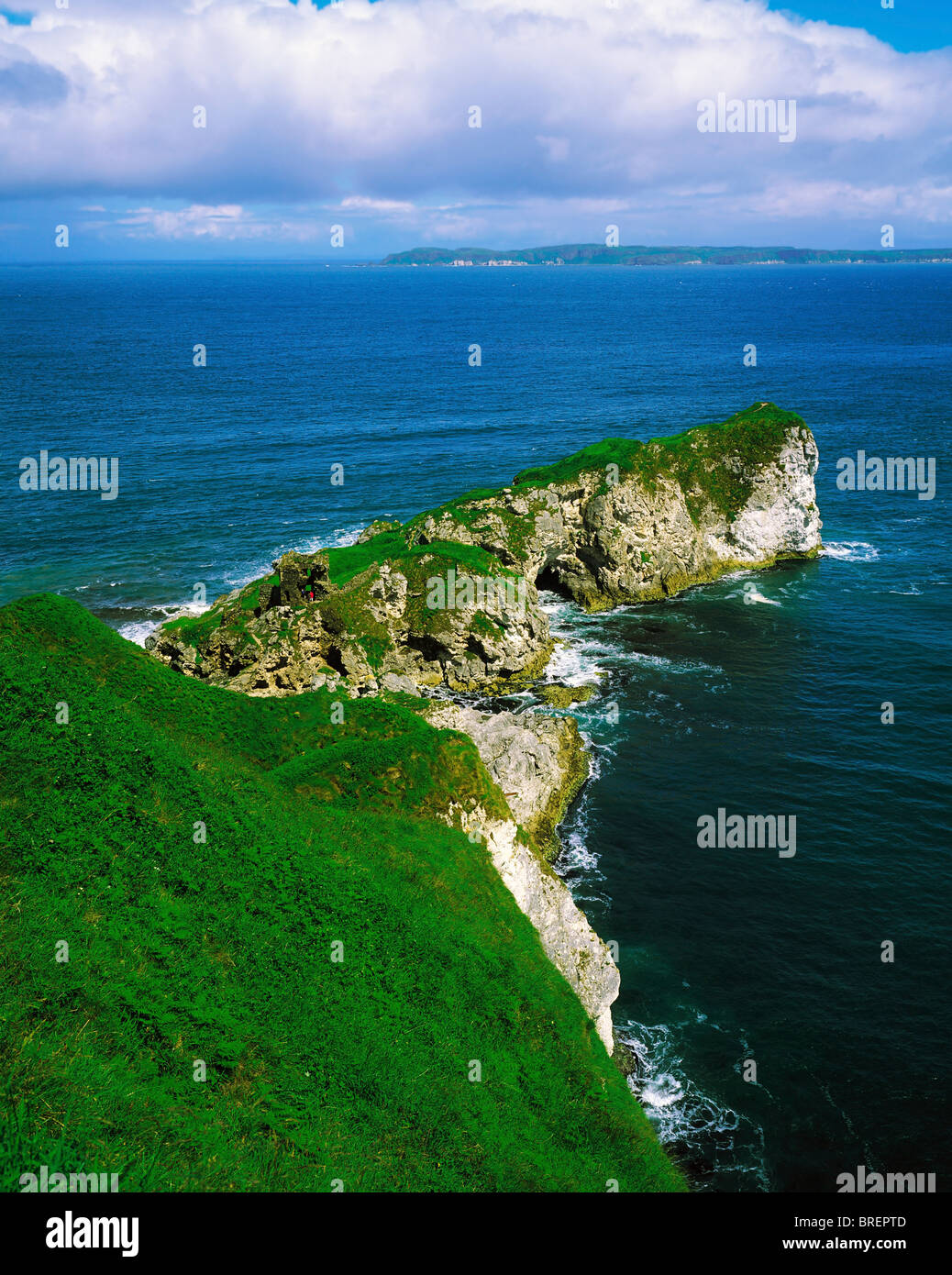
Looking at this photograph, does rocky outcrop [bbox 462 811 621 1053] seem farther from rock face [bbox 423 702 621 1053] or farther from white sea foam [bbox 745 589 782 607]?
white sea foam [bbox 745 589 782 607]

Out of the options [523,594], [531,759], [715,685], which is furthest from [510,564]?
[531,759]

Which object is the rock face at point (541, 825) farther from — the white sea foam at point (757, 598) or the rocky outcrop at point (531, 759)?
the white sea foam at point (757, 598)

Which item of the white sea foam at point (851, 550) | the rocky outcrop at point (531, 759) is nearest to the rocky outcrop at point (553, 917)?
the rocky outcrop at point (531, 759)

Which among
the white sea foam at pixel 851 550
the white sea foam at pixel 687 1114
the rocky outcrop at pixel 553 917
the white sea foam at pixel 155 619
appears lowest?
the white sea foam at pixel 687 1114

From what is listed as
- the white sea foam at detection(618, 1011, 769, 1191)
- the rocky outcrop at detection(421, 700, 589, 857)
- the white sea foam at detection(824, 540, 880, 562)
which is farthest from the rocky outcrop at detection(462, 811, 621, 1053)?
the white sea foam at detection(824, 540, 880, 562)

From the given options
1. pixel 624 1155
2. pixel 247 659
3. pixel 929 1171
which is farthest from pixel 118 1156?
pixel 247 659

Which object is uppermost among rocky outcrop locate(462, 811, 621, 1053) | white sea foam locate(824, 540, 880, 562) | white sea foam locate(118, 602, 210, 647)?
white sea foam locate(824, 540, 880, 562)

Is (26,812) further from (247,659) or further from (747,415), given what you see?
(747,415)
